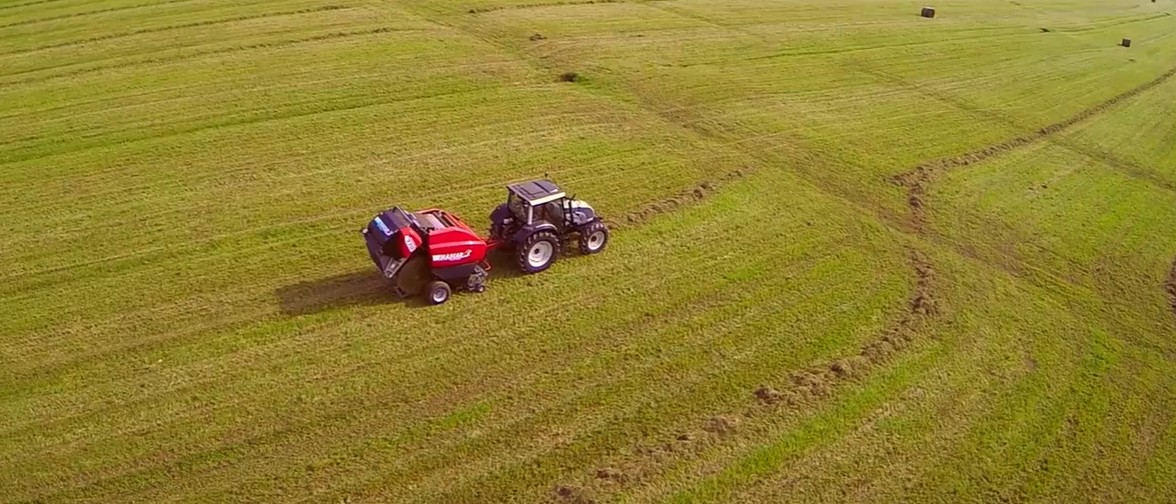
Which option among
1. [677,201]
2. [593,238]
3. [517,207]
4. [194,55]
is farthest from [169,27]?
[593,238]


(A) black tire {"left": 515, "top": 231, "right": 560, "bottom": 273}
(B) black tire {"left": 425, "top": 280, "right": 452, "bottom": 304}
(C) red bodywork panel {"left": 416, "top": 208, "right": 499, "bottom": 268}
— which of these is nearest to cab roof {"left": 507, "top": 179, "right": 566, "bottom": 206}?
(A) black tire {"left": 515, "top": 231, "right": 560, "bottom": 273}

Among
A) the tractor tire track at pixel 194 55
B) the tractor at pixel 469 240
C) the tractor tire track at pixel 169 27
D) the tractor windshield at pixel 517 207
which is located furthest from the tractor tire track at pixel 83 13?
the tractor windshield at pixel 517 207

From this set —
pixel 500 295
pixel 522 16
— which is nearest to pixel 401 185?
pixel 500 295

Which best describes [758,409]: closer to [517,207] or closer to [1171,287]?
Result: [517,207]

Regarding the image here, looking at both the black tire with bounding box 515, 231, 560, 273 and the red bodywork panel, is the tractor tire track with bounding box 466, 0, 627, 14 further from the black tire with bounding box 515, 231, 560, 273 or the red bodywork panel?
the red bodywork panel

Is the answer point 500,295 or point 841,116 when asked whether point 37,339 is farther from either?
point 841,116

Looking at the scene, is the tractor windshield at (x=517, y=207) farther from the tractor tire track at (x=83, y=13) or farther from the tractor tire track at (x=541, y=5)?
the tractor tire track at (x=83, y=13)
